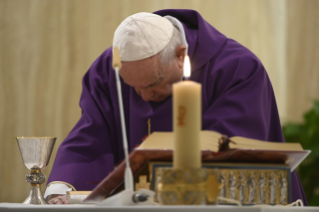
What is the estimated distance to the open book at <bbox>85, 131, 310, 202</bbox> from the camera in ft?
3.30

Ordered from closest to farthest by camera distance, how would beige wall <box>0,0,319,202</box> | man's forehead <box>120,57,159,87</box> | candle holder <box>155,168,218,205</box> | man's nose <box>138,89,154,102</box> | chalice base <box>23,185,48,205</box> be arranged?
candle holder <box>155,168,218,205</box> < chalice base <box>23,185,48,205</box> < man's forehead <box>120,57,159,87</box> < man's nose <box>138,89,154,102</box> < beige wall <box>0,0,319,202</box>

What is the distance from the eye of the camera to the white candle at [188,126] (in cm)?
83

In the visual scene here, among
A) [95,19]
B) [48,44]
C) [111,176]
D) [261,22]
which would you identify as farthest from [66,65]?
[111,176]

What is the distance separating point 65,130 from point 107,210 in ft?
13.7

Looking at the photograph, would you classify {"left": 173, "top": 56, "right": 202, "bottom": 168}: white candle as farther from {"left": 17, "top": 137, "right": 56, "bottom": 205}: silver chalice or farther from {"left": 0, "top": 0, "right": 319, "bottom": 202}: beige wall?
{"left": 0, "top": 0, "right": 319, "bottom": 202}: beige wall

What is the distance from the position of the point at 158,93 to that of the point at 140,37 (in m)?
0.34

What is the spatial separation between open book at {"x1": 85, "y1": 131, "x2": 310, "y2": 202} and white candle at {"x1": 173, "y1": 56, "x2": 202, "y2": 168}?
6.3 inches

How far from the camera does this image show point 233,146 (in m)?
1.05

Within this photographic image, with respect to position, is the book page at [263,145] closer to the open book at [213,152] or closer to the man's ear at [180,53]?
the open book at [213,152]

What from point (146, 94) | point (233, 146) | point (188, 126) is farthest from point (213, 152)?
point (146, 94)

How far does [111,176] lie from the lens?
3.36 feet

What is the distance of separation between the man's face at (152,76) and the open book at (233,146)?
→ 1.12 m

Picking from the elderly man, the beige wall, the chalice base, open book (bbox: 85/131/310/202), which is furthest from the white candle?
the beige wall

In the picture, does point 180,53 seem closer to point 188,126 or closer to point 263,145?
point 263,145
